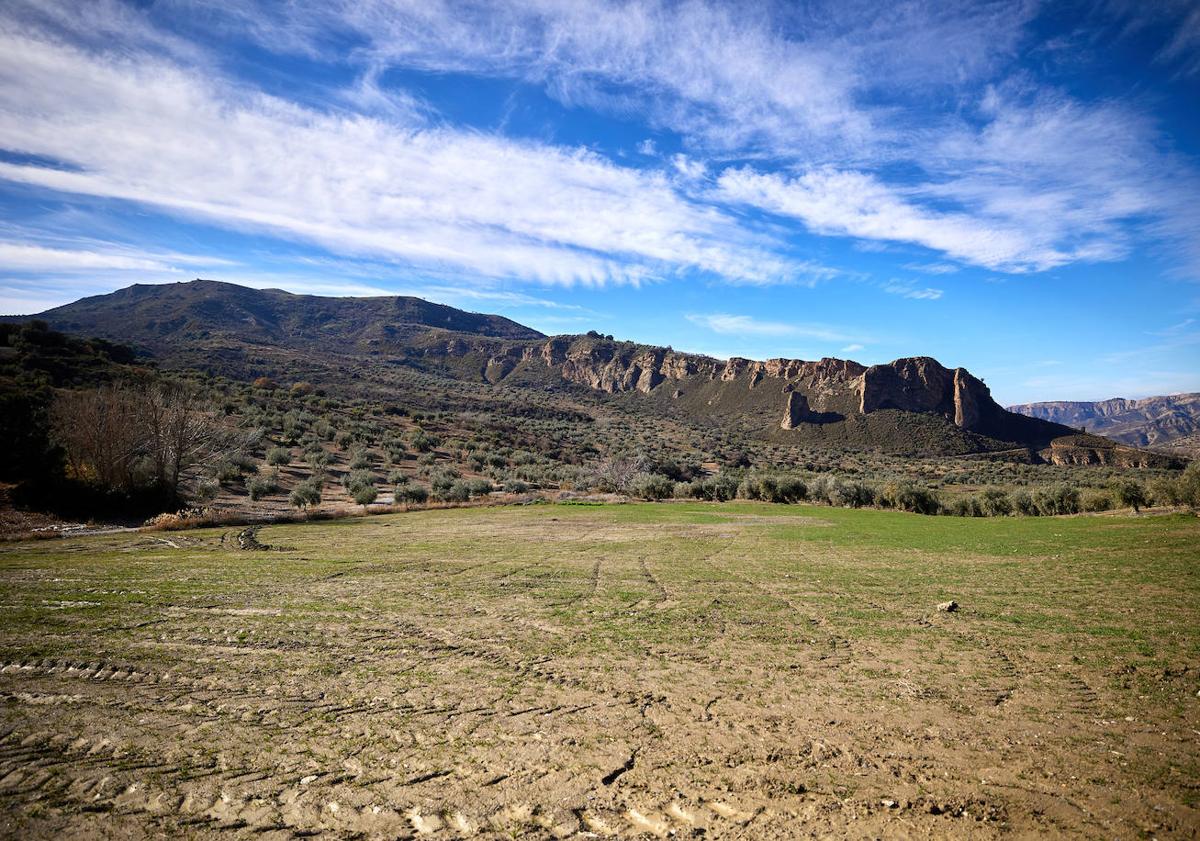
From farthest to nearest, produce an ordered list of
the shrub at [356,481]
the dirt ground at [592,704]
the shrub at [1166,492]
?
the shrub at [356,481], the shrub at [1166,492], the dirt ground at [592,704]

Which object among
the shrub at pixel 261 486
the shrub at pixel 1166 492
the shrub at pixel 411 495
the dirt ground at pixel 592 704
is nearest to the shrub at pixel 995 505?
the shrub at pixel 1166 492

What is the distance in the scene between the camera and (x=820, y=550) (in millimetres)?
18891

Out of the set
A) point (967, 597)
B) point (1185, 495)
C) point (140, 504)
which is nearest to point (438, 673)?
point (967, 597)

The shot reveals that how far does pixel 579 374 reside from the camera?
141 m

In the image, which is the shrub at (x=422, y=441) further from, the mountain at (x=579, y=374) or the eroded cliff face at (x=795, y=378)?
the eroded cliff face at (x=795, y=378)

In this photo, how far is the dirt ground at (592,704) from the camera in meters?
4.20

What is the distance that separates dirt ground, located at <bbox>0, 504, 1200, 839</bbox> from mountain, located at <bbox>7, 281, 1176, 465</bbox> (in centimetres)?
7920

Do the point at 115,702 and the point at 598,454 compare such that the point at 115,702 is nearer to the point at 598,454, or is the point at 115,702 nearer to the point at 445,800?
the point at 445,800

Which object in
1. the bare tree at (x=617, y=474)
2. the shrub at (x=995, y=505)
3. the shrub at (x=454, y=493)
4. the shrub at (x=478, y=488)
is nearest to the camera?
the shrub at (x=995, y=505)

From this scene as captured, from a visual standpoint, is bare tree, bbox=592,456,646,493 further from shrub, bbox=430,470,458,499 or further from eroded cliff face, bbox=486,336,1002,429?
eroded cliff face, bbox=486,336,1002,429

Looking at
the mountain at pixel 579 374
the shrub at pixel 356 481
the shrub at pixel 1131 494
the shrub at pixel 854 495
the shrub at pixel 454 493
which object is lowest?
the shrub at pixel 454 493

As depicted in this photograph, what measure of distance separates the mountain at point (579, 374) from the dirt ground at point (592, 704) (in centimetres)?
7920

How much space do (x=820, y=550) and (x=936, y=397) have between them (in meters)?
104

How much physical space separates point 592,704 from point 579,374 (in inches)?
5327
